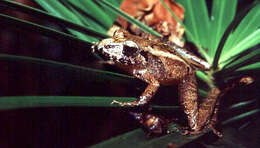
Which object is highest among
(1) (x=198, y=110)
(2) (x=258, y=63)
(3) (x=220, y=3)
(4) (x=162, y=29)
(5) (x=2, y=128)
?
(3) (x=220, y=3)

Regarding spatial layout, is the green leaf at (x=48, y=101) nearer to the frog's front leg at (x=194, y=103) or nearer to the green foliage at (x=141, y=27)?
the green foliage at (x=141, y=27)

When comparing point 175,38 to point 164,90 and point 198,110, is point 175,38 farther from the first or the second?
point 198,110

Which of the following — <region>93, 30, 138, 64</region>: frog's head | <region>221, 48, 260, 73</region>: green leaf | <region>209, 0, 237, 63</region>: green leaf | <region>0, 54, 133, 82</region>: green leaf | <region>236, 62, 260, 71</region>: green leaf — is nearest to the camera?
<region>0, 54, 133, 82</region>: green leaf

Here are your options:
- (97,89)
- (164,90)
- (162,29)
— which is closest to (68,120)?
(97,89)

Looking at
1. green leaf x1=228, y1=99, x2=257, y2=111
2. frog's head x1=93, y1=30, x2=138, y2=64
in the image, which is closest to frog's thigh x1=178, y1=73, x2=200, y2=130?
green leaf x1=228, y1=99, x2=257, y2=111

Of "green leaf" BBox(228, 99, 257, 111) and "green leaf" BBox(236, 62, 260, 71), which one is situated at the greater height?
A: "green leaf" BBox(236, 62, 260, 71)

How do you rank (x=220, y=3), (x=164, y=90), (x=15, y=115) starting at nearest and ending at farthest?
(x=164, y=90) < (x=220, y=3) < (x=15, y=115)

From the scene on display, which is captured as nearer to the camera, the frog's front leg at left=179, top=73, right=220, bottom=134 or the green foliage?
the green foliage

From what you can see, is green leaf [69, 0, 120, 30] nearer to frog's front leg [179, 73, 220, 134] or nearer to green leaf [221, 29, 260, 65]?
frog's front leg [179, 73, 220, 134]

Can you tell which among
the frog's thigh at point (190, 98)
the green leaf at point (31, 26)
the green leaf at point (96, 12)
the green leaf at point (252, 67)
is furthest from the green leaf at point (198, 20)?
the green leaf at point (31, 26)
